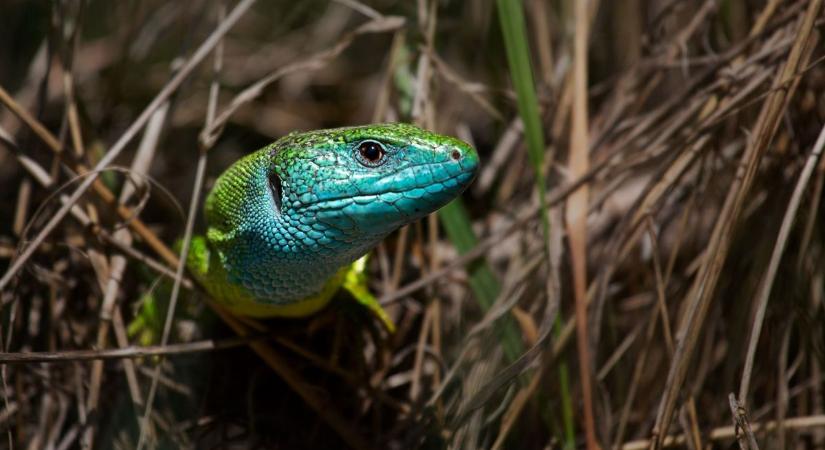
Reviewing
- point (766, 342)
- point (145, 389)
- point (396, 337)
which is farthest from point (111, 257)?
point (766, 342)

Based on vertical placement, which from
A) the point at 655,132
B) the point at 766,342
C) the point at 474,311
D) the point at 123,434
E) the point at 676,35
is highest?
the point at 676,35

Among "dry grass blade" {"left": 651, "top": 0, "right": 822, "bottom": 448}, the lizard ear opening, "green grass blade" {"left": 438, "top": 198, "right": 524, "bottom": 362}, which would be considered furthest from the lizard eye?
"dry grass blade" {"left": 651, "top": 0, "right": 822, "bottom": 448}

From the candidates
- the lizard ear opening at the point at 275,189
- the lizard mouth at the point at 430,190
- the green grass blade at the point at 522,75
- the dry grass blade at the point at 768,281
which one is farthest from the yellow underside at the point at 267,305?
the dry grass blade at the point at 768,281

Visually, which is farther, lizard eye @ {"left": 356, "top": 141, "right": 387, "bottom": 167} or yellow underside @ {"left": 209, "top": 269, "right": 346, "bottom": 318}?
yellow underside @ {"left": 209, "top": 269, "right": 346, "bottom": 318}

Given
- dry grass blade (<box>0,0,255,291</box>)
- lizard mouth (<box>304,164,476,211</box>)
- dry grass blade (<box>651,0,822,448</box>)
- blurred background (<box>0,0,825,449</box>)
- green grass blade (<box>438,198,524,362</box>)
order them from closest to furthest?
lizard mouth (<box>304,164,476,211</box>), dry grass blade (<box>651,0,822,448</box>), dry grass blade (<box>0,0,255,291</box>), blurred background (<box>0,0,825,449</box>), green grass blade (<box>438,198,524,362</box>)

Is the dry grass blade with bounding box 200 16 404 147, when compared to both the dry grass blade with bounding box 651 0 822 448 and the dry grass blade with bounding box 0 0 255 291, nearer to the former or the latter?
the dry grass blade with bounding box 0 0 255 291

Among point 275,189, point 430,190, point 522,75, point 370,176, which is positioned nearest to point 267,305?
point 275,189

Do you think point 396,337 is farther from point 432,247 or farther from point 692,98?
point 692,98

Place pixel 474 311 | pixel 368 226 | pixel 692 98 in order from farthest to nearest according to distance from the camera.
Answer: pixel 474 311 → pixel 692 98 → pixel 368 226
